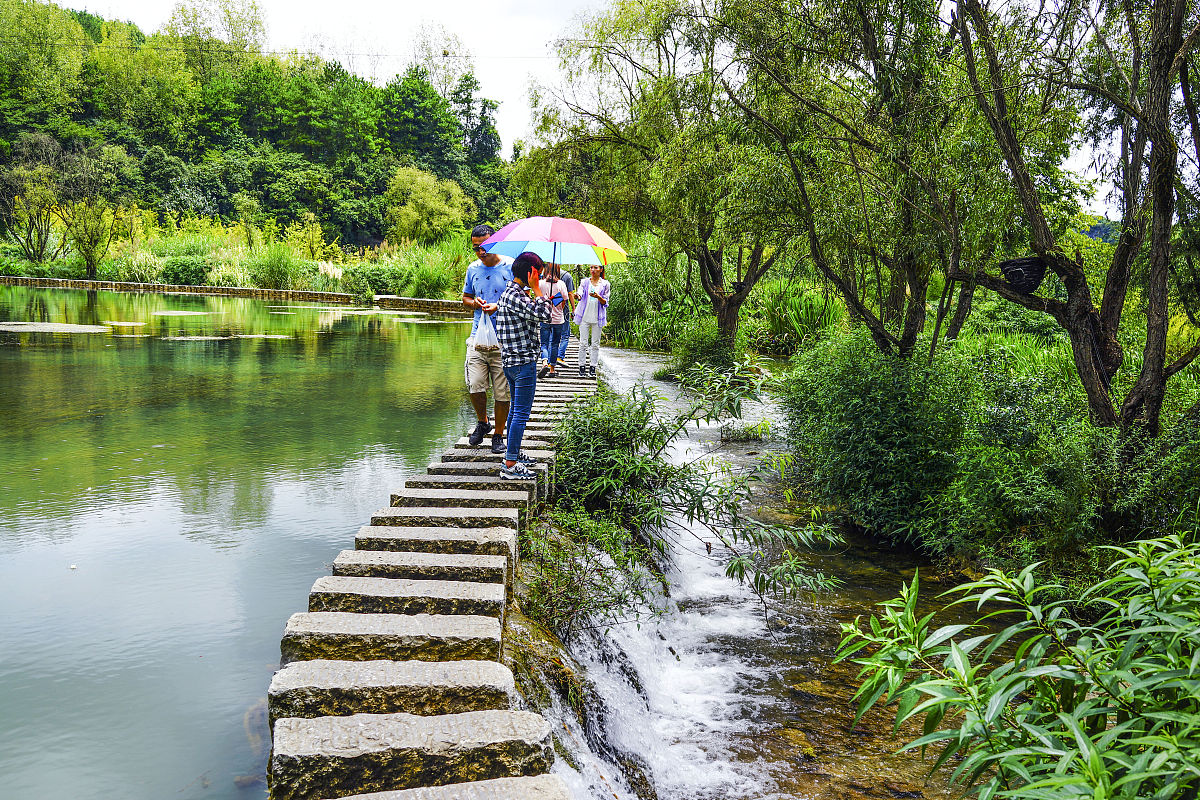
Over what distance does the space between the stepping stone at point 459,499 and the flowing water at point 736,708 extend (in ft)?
3.03

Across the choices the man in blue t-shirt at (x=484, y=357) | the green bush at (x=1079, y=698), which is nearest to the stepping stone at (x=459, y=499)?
the man in blue t-shirt at (x=484, y=357)

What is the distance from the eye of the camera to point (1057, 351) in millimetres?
10719

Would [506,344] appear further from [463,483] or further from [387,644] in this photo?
[387,644]

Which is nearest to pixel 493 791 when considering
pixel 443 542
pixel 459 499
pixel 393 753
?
pixel 393 753

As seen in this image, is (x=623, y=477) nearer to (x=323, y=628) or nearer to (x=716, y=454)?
(x=323, y=628)

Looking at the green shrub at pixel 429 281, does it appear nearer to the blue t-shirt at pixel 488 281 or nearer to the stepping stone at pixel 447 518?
the blue t-shirt at pixel 488 281

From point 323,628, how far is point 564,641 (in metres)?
1.46

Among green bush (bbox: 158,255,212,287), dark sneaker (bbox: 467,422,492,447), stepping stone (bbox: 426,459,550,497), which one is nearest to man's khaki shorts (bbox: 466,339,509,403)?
dark sneaker (bbox: 467,422,492,447)

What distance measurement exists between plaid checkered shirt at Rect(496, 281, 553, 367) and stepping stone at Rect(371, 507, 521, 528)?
3.90ft

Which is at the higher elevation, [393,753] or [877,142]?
[877,142]

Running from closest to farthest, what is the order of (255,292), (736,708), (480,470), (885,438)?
(736,708), (480,470), (885,438), (255,292)

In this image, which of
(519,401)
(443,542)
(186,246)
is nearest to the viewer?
(443,542)

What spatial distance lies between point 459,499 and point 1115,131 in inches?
230

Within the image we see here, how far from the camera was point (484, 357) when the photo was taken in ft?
19.9
